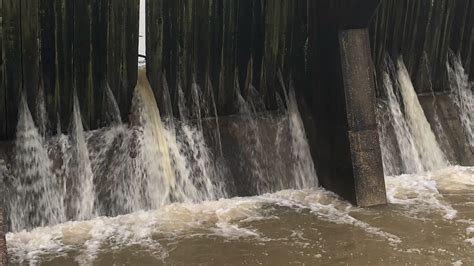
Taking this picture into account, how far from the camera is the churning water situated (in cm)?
626

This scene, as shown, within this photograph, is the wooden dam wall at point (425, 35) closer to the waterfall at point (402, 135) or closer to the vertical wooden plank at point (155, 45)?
the waterfall at point (402, 135)

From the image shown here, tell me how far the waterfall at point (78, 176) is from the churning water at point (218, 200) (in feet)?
0.05

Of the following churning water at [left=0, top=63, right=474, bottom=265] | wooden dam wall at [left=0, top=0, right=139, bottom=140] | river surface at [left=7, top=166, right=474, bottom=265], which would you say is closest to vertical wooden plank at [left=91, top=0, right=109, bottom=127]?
wooden dam wall at [left=0, top=0, right=139, bottom=140]

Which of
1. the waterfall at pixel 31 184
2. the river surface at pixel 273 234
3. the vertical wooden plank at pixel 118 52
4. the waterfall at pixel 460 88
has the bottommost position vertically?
the river surface at pixel 273 234

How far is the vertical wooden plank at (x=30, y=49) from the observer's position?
702cm

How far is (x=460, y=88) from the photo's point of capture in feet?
32.7

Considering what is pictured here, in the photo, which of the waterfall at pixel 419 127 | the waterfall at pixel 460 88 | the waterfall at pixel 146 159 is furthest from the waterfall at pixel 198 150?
the waterfall at pixel 460 88

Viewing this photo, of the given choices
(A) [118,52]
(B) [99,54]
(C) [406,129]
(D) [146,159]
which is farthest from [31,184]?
(C) [406,129]

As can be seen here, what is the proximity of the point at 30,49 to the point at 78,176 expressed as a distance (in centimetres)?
144

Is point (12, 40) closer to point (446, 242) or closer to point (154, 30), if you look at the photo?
point (154, 30)

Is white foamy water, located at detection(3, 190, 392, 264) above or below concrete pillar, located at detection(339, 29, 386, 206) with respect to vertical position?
below

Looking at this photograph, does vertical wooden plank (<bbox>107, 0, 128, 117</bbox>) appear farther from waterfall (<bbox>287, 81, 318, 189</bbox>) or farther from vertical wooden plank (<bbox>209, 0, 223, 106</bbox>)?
waterfall (<bbox>287, 81, 318, 189</bbox>)

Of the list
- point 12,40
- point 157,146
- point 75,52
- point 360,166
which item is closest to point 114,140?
point 157,146

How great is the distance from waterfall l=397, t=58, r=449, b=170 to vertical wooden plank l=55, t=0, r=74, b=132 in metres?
4.55
